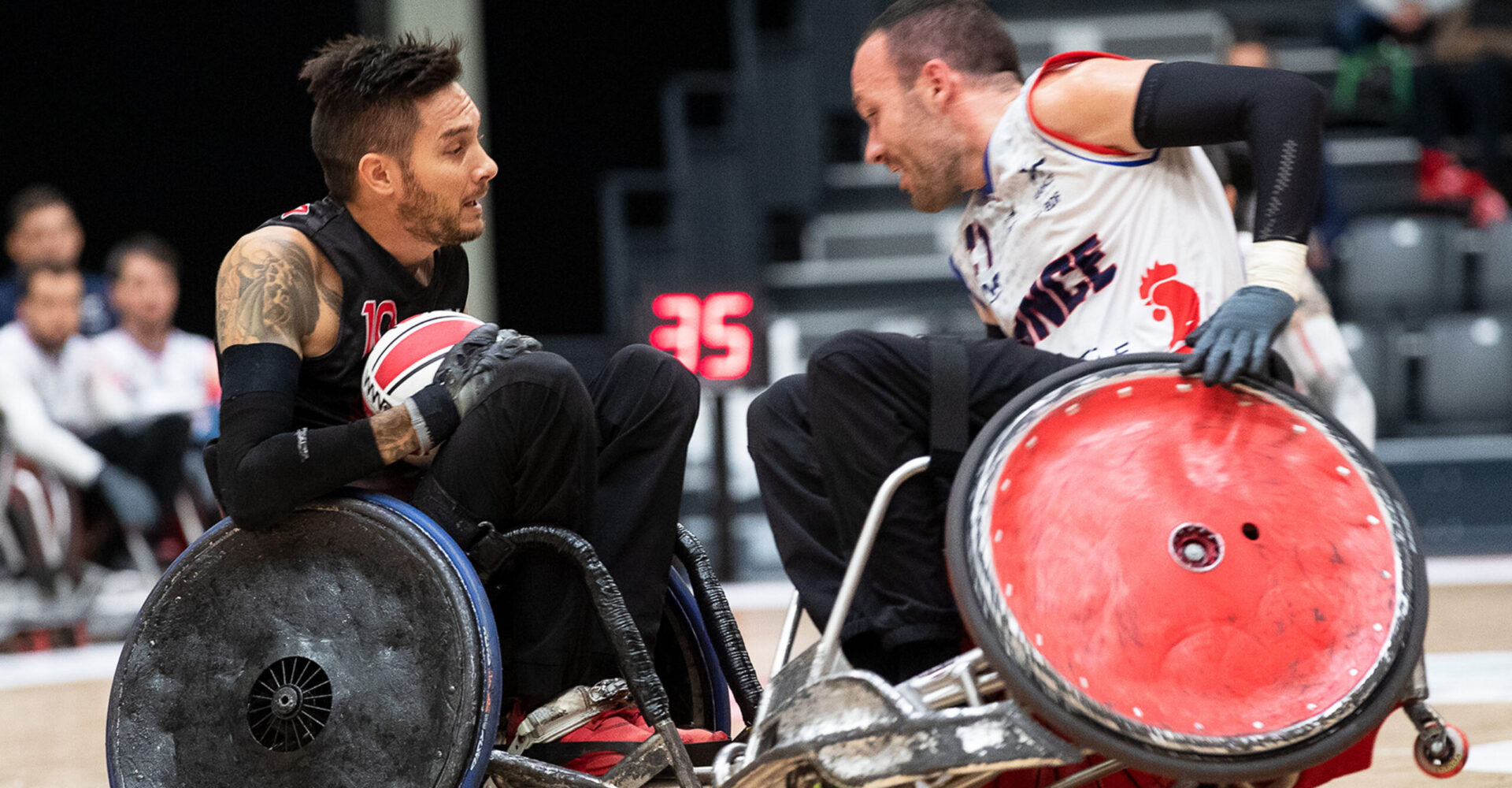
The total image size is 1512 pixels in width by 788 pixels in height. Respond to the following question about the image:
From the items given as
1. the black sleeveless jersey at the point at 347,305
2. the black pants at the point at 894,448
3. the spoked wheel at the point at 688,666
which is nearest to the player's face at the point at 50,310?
the black sleeveless jersey at the point at 347,305

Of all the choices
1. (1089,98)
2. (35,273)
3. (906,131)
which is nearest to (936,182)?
(906,131)

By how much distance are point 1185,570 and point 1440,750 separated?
0.42m

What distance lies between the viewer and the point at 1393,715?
3578 millimetres

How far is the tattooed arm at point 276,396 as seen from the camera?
2104mm

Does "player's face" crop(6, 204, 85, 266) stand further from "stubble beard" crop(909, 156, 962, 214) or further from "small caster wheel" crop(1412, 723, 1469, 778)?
"small caster wheel" crop(1412, 723, 1469, 778)

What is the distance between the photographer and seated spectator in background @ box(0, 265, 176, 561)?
19.7ft

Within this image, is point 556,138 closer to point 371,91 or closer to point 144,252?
point 144,252

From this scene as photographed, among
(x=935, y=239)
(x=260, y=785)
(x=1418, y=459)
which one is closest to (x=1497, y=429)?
(x=1418, y=459)

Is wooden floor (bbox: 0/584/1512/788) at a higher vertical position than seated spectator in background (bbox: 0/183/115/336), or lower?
lower

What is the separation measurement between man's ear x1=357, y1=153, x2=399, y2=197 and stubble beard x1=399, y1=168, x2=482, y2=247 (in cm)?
2

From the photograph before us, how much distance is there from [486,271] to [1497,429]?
16.5 feet

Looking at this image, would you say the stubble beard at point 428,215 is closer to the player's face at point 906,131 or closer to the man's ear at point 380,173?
the man's ear at point 380,173

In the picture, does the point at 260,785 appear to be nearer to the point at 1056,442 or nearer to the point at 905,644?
the point at 905,644

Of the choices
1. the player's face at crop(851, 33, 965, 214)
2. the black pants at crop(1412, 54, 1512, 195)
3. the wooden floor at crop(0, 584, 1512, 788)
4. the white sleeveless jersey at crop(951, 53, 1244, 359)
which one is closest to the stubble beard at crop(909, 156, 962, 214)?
the player's face at crop(851, 33, 965, 214)
